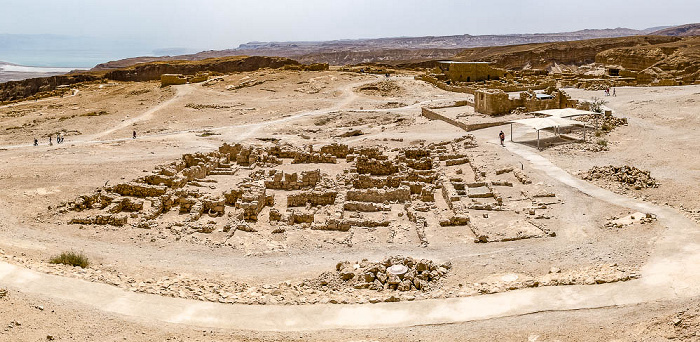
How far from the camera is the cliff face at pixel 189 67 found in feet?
238

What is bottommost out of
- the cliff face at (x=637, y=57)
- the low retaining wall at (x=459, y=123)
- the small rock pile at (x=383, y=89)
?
the low retaining wall at (x=459, y=123)

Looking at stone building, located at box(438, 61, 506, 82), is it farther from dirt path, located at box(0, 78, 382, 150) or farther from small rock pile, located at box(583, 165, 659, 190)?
small rock pile, located at box(583, 165, 659, 190)

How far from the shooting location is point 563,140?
2575 centimetres

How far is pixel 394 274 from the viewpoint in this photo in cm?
1138

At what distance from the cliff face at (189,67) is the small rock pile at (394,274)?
64648 mm

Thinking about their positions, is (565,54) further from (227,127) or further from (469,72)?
(227,127)

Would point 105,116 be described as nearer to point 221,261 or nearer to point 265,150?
point 265,150

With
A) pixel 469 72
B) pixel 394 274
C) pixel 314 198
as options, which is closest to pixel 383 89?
pixel 469 72

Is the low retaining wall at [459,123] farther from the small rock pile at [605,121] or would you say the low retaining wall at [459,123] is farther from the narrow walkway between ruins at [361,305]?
the narrow walkway between ruins at [361,305]

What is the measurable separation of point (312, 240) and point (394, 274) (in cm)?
455

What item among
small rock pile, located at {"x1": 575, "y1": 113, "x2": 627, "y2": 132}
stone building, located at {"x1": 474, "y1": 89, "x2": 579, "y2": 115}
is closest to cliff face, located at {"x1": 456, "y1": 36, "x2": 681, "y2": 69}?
stone building, located at {"x1": 474, "y1": 89, "x2": 579, "y2": 115}

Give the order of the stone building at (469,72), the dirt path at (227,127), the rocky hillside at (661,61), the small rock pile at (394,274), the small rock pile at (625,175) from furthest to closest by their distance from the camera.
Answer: the stone building at (469,72) → the rocky hillside at (661,61) → the dirt path at (227,127) → the small rock pile at (625,175) → the small rock pile at (394,274)

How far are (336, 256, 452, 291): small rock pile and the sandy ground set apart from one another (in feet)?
1.71

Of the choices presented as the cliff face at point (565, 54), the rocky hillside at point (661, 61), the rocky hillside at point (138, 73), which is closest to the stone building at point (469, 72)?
the rocky hillside at point (661, 61)
